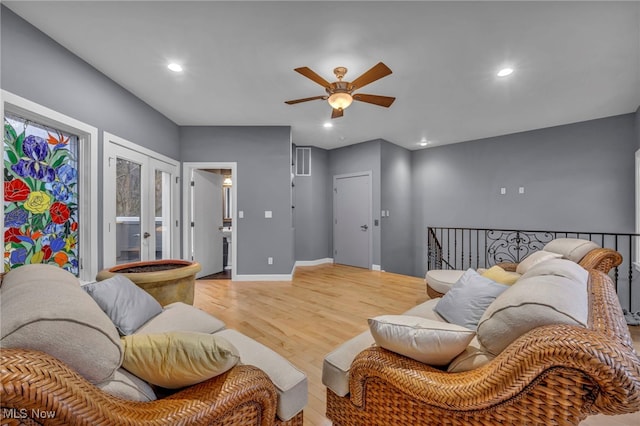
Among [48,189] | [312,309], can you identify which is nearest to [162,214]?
[48,189]

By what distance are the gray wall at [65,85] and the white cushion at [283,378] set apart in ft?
7.88

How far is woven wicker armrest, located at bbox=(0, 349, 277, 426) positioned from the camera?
56cm

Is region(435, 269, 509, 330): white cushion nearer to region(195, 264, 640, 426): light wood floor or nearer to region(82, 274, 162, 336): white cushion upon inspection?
region(195, 264, 640, 426): light wood floor

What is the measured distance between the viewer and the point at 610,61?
2518 millimetres

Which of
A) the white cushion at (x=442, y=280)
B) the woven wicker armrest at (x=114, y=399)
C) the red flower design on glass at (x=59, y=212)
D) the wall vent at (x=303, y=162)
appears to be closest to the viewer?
the woven wicker armrest at (x=114, y=399)

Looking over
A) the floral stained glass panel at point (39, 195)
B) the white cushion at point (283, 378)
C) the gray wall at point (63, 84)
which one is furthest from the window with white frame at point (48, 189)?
the white cushion at point (283, 378)

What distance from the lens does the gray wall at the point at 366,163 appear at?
211 inches

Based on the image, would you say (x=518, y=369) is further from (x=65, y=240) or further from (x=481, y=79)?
(x=65, y=240)

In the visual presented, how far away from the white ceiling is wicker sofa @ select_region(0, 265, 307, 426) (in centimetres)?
199

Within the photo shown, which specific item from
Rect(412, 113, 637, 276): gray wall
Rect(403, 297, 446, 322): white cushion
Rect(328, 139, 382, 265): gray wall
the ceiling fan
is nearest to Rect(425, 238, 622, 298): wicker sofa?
Rect(403, 297, 446, 322): white cushion

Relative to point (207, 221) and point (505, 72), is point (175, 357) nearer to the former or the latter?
point (505, 72)

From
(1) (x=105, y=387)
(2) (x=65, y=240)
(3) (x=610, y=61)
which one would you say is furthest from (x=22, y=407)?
(3) (x=610, y=61)

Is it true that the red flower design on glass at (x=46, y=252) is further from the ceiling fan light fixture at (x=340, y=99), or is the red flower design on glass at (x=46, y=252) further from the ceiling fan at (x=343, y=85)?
the ceiling fan light fixture at (x=340, y=99)

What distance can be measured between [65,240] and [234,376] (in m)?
2.53
